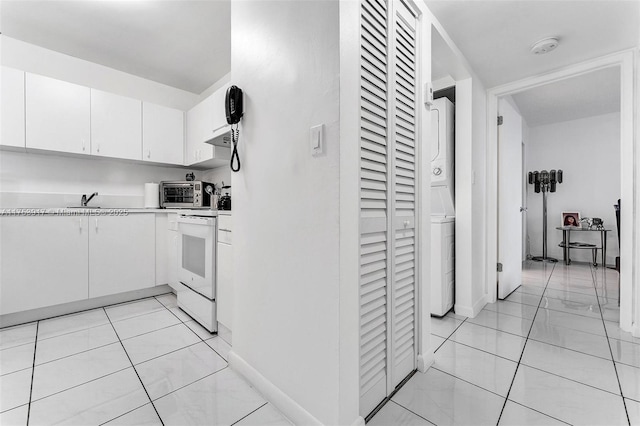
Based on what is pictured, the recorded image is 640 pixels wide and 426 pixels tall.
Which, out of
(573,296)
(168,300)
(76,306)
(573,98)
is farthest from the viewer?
(573,98)

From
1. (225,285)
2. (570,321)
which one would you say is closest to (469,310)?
(570,321)

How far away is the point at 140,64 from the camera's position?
3.02 metres

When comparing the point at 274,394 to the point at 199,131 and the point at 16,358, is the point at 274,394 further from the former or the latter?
the point at 199,131

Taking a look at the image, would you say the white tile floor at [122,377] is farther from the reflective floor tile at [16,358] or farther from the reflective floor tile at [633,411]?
the reflective floor tile at [633,411]

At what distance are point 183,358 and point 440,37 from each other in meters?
2.70

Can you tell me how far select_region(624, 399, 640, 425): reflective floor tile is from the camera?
124cm

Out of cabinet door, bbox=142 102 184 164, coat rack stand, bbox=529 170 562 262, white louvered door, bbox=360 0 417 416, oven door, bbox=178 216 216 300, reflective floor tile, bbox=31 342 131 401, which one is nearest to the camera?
white louvered door, bbox=360 0 417 416

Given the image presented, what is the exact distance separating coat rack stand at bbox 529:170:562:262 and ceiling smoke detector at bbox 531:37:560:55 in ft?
11.9

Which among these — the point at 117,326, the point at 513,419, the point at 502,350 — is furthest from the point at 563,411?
the point at 117,326

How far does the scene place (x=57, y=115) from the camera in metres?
2.66

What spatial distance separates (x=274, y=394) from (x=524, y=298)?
2.90 meters

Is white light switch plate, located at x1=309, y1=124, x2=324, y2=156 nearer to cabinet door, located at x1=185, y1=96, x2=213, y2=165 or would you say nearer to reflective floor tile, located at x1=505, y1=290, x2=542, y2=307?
cabinet door, located at x1=185, y1=96, x2=213, y2=165

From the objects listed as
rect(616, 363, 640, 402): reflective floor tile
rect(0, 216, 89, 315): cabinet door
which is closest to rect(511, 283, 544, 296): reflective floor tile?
rect(616, 363, 640, 402): reflective floor tile

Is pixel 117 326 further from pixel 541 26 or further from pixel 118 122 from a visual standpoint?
pixel 541 26
